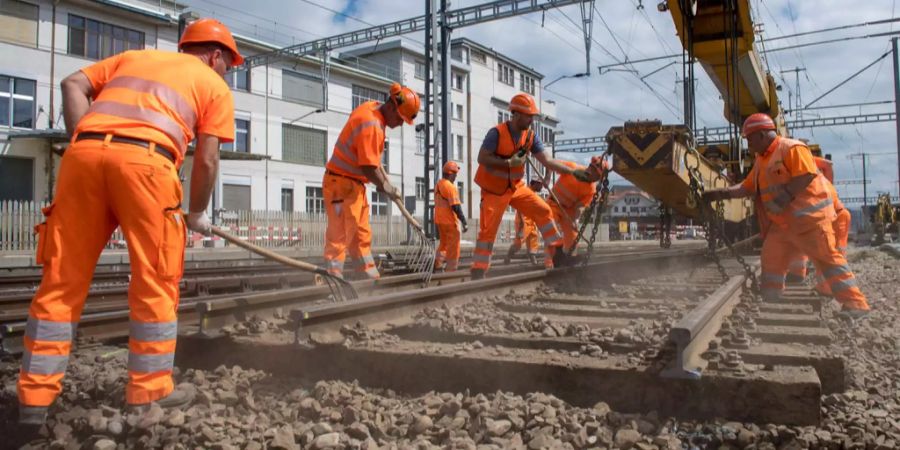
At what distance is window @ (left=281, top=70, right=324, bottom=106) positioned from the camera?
109 feet

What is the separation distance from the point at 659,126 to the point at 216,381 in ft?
18.7

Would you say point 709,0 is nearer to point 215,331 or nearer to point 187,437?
point 215,331

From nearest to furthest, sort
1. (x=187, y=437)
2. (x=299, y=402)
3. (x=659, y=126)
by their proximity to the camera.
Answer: (x=187, y=437) → (x=299, y=402) → (x=659, y=126)

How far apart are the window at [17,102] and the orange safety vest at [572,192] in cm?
2204

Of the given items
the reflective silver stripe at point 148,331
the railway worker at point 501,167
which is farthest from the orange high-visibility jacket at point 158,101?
the railway worker at point 501,167

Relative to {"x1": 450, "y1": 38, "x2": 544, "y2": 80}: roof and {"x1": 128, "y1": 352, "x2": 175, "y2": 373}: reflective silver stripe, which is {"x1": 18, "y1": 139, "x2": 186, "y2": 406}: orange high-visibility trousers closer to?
{"x1": 128, "y1": 352, "x2": 175, "y2": 373}: reflective silver stripe

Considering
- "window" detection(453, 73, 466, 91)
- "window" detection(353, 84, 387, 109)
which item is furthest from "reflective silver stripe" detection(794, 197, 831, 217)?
"window" detection(453, 73, 466, 91)

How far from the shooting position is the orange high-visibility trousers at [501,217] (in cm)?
706

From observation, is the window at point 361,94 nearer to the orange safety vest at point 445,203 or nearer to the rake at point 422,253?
the orange safety vest at point 445,203

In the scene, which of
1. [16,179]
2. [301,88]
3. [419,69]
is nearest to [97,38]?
[16,179]

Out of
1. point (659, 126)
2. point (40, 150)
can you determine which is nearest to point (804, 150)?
point (659, 126)

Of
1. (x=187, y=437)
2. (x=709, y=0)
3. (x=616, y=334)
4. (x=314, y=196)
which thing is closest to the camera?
(x=187, y=437)

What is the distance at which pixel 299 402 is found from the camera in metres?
2.78

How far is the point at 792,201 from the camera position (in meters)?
5.42
